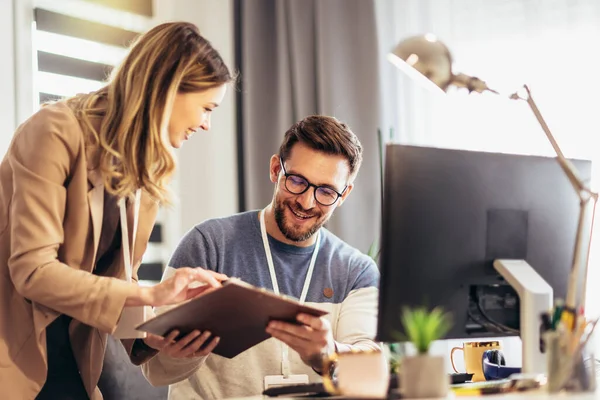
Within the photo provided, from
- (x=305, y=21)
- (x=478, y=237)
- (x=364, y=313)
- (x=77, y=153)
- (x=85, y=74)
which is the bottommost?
(x=364, y=313)

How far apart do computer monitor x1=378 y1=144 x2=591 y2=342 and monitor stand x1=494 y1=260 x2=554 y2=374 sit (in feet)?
0.11

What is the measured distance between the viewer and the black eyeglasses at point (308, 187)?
2.29m

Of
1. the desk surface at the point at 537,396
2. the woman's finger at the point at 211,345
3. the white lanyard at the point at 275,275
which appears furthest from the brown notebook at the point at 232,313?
the white lanyard at the point at 275,275

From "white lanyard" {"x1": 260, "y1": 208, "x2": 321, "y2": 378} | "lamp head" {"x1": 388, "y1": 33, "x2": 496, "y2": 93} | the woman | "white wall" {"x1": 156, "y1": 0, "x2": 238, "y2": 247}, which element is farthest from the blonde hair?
"white wall" {"x1": 156, "y1": 0, "x2": 238, "y2": 247}

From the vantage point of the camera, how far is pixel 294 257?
2.35m

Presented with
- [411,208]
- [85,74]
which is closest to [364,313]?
[411,208]

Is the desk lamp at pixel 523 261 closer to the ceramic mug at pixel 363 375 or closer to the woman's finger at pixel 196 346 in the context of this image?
the ceramic mug at pixel 363 375

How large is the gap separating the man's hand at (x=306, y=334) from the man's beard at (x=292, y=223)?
58 cm

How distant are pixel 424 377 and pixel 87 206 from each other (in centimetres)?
84

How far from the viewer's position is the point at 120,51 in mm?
3355

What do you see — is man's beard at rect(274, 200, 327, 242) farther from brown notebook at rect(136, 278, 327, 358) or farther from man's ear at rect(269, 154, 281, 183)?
brown notebook at rect(136, 278, 327, 358)

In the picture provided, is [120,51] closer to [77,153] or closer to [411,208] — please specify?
[77,153]

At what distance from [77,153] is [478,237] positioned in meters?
0.85

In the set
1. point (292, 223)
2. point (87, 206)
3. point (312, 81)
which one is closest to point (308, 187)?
point (292, 223)
